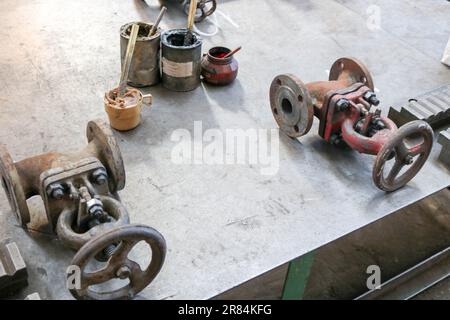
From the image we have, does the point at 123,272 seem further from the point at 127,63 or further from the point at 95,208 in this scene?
the point at 127,63

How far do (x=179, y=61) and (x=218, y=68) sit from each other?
0.60ft

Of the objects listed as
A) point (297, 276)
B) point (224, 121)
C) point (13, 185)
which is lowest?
point (297, 276)

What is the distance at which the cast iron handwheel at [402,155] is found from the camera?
157 cm

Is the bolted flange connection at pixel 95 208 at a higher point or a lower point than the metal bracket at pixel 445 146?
higher

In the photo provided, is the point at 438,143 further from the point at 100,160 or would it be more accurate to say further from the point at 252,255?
the point at 100,160

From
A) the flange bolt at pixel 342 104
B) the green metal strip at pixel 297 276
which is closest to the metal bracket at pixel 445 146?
the flange bolt at pixel 342 104

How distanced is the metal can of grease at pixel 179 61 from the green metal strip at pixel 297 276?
0.92 meters

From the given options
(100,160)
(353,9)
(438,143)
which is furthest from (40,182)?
(353,9)

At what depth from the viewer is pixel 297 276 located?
1.58m

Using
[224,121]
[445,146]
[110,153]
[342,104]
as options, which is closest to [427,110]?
[445,146]

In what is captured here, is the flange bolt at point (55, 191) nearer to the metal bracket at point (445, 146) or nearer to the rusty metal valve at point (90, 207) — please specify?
the rusty metal valve at point (90, 207)
